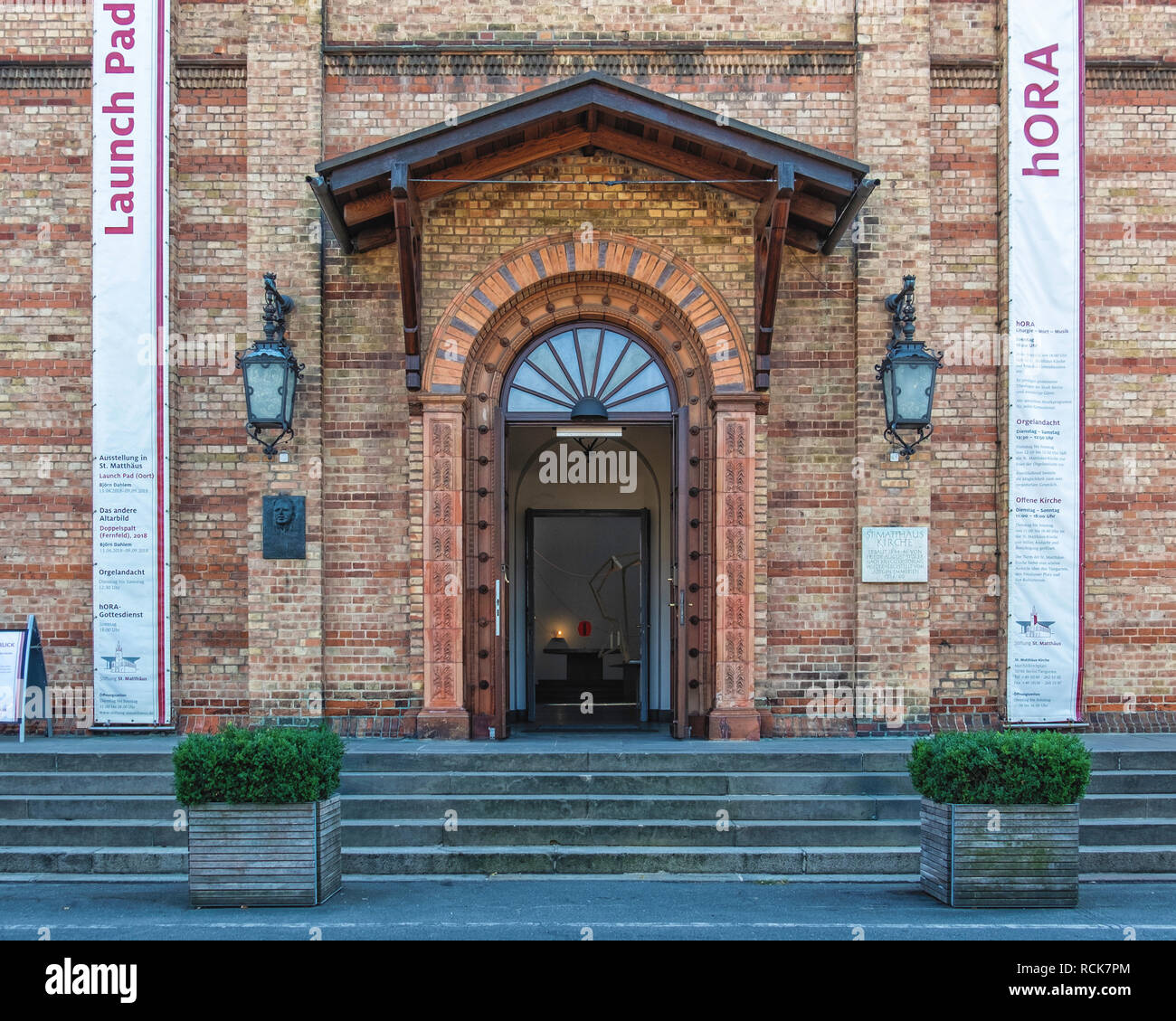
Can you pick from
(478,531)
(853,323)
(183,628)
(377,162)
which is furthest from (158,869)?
(853,323)

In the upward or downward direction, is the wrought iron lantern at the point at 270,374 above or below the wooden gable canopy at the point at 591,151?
below

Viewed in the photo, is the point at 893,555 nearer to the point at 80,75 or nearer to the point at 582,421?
the point at 582,421

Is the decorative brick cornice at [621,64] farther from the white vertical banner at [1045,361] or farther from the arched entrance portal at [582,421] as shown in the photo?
the white vertical banner at [1045,361]

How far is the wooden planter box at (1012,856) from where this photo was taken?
677 cm

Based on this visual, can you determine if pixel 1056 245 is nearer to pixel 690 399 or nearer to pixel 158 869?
pixel 690 399

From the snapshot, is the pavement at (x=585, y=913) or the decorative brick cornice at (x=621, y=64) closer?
the pavement at (x=585, y=913)

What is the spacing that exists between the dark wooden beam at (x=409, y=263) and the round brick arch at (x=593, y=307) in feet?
0.57

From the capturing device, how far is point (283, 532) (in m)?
9.97

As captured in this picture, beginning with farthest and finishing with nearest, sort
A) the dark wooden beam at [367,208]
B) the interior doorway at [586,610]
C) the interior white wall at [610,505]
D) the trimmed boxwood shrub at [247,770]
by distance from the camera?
1. the interior doorway at [586,610]
2. the interior white wall at [610,505]
3. the dark wooden beam at [367,208]
4. the trimmed boxwood shrub at [247,770]

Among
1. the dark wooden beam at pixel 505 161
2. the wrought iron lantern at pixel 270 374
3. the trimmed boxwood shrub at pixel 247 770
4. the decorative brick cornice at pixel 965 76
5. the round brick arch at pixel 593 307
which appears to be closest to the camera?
the trimmed boxwood shrub at pixel 247 770

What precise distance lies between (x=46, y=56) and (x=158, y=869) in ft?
26.5

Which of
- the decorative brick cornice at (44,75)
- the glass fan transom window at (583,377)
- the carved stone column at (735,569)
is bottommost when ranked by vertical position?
the carved stone column at (735,569)

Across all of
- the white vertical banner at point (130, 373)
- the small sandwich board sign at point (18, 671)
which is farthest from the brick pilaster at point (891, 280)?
the small sandwich board sign at point (18, 671)

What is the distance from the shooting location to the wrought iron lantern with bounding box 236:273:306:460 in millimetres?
9594
